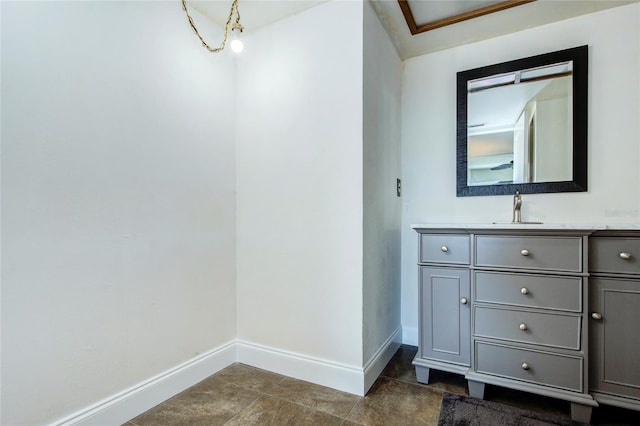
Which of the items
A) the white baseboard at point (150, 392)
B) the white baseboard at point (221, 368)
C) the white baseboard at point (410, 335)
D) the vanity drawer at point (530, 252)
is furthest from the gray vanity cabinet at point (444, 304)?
the white baseboard at point (150, 392)

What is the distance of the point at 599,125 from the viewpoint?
6.36 ft

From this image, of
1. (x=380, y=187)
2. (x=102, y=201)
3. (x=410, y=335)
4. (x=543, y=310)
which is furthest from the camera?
(x=410, y=335)

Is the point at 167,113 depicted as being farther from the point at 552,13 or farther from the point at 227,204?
the point at 552,13

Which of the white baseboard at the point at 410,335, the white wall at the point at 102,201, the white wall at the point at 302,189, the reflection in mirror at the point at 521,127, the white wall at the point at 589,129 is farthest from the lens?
the white baseboard at the point at 410,335

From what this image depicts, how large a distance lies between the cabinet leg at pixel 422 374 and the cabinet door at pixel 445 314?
0.28ft

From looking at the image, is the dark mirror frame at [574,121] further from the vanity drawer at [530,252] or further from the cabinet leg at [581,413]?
the cabinet leg at [581,413]

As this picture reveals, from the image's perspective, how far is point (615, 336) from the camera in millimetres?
1473

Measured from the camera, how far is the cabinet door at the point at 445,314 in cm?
175

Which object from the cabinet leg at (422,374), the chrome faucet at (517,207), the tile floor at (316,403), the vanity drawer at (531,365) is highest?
the chrome faucet at (517,207)

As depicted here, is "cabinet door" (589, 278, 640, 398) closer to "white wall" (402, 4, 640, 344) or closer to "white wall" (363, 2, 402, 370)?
"white wall" (402, 4, 640, 344)

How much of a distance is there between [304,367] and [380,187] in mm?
1237

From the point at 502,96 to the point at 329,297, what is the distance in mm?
1851

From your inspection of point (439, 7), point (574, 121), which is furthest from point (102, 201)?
point (574, 121)

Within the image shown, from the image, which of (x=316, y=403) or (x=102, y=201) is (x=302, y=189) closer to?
(x=102, y=201)
